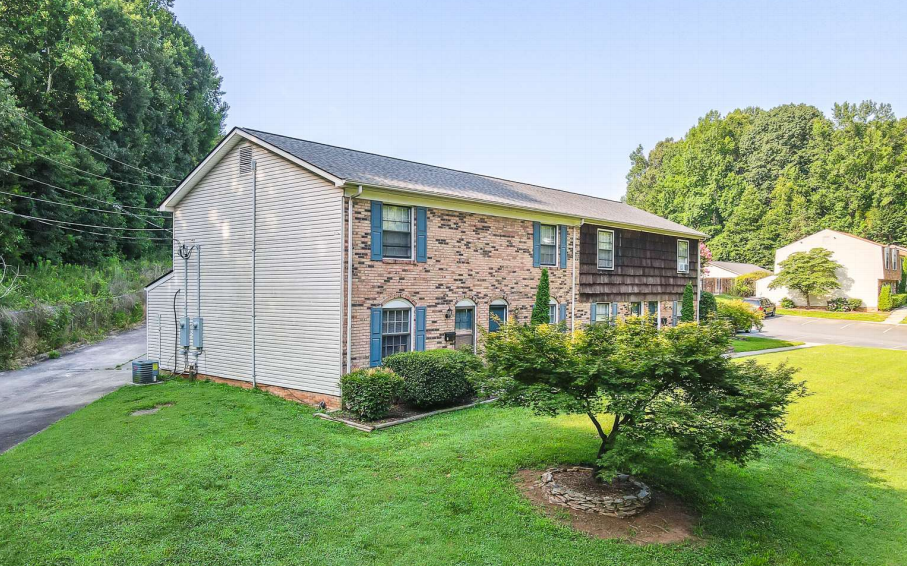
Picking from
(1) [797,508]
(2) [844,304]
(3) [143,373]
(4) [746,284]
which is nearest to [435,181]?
(3) [143,373]

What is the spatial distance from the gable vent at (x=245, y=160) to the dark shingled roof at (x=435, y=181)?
568mm

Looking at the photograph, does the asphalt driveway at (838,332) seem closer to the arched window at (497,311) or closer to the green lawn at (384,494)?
the green lawn at (384,494)

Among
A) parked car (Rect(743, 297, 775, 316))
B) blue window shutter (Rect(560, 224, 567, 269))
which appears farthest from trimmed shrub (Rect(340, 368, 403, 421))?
parked car (Rect(743, 297, 775, 316))

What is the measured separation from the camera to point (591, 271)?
18.2m

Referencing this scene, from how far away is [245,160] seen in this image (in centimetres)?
1336

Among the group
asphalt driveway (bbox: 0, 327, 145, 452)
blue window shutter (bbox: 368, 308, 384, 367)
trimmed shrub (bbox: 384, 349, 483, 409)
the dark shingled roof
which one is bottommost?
asphalt driveway (bbox: 0, 327, 145, 452)

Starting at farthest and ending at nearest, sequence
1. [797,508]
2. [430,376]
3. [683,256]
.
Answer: [683,256]
[430,376]
[797,508]

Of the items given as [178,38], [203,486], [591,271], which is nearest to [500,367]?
[203,486]

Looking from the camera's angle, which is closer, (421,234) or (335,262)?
(335,262)

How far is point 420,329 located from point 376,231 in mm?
2833

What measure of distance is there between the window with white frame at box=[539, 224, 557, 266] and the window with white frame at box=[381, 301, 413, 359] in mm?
5955

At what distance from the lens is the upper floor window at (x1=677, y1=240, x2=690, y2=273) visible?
22.6 m

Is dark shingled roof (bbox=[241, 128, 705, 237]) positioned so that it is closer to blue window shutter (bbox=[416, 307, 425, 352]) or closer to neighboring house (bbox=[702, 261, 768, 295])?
blue window shutter (bbox=[416, 307, 425, 352])

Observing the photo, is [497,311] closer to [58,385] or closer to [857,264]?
[58,385]
